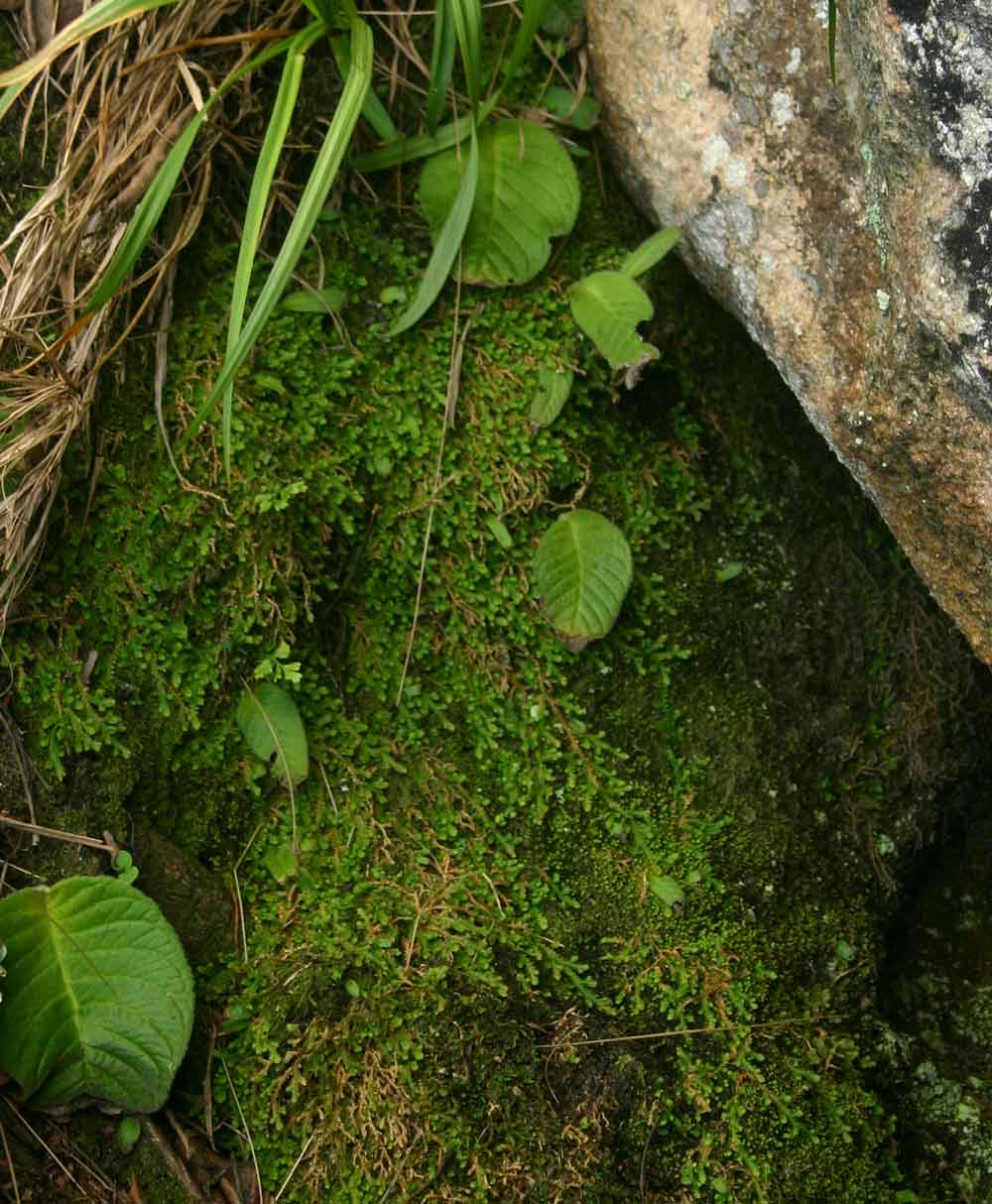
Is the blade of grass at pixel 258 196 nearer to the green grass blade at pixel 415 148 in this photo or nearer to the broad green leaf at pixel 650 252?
the green grass blade at pixel 415 148

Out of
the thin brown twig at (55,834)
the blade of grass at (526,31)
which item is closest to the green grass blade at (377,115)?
the blade of grass at (526,31)

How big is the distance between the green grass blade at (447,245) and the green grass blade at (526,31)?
0.14m

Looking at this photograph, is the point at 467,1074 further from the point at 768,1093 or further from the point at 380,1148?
the point at 768,1093

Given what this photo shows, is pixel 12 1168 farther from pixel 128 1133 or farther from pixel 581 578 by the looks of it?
pixel 581 578

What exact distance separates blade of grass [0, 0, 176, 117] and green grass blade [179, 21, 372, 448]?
0.32 meters

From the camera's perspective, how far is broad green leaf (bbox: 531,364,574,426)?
2.26 metres

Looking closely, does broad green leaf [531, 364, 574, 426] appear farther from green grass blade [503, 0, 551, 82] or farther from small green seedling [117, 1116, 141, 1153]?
small green seedling [117, 1116, 141, 1153]

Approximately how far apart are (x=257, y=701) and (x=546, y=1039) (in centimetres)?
77

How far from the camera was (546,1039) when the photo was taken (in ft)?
6.64

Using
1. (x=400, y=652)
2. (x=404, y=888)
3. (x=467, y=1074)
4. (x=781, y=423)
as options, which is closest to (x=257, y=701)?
(x=400, y=652)

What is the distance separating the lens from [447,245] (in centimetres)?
222

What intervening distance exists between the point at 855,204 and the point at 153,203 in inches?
45.0

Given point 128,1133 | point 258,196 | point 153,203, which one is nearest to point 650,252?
point 258,196

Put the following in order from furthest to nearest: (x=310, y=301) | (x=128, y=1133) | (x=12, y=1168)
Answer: (x=310, y=301)
(x=128, y=1133)
(x=12, y=1168)
